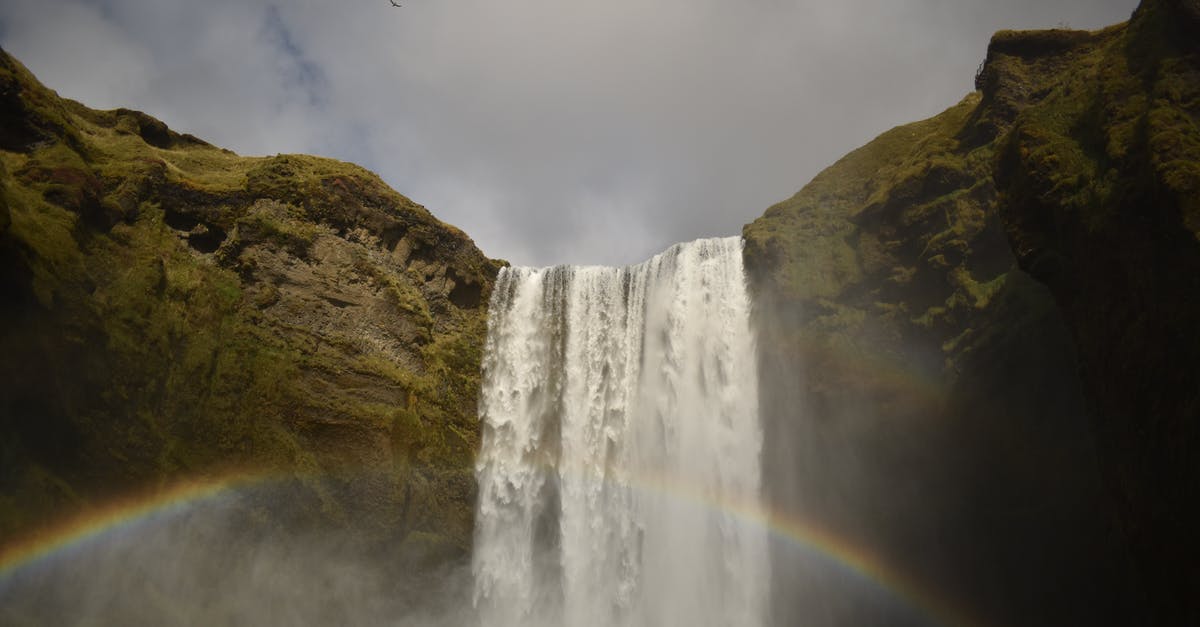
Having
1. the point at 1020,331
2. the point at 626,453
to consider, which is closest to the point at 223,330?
the point at 626,453

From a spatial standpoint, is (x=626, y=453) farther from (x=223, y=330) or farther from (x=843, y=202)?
(x=223, y=330)

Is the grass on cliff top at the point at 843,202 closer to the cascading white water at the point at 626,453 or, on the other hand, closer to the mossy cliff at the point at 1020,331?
the mossy cliff at the point at 1020,331

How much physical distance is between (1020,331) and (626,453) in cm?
1508

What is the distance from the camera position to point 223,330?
22516 mm

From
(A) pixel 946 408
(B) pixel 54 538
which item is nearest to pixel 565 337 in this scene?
(A) pixel 946 408

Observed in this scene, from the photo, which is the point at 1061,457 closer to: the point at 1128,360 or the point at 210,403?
the point at 1128,360

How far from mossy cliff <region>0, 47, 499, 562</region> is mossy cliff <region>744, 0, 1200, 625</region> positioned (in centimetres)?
1364

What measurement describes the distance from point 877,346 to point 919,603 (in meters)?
8.27

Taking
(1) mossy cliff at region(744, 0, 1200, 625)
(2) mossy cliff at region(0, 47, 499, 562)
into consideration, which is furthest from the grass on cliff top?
(2) mossy cliff at region(0, 47, 499, 562)

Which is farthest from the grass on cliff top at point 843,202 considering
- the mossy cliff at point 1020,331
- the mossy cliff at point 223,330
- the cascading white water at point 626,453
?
the mossy cliff at point 223,330

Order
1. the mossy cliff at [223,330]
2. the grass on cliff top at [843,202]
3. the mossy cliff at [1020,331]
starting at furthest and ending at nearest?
the grass on cliff top at [843,202], the mossy cliff at [223,330], the mossy cliff at [1020,331]

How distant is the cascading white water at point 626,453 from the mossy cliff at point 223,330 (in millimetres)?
1928

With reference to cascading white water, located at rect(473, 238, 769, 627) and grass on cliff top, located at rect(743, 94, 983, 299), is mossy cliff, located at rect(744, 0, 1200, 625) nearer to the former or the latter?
grass on cliff top, located at rect(743, 94, 983, 299)

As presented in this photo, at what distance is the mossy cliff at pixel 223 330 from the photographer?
55.7ft
